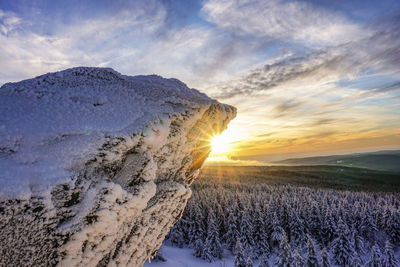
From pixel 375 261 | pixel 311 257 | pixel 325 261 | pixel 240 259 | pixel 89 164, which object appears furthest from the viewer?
pixel 240 259

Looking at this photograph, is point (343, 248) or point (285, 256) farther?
point (343, 248)

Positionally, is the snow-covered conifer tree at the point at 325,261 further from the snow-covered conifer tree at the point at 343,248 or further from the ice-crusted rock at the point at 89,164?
the ice-crusted rock at the point at 89,164

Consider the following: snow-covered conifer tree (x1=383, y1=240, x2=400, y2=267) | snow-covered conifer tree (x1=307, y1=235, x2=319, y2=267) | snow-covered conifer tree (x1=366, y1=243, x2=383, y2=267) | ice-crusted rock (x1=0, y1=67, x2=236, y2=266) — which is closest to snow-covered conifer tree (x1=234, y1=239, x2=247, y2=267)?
snow-covered conifer tree (x1=307, y1=235, x2=319, y2=267)

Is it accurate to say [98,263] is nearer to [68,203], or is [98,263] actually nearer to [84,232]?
[84,232]

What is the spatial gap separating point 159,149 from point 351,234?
1058 inches

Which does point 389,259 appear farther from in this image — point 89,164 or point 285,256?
point 89,164

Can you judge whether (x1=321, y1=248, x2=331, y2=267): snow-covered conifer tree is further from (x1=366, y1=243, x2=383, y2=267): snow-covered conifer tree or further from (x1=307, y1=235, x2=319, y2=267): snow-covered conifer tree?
(x1=366, y1=243, x2=383, y2=267): snow-covered conifer tree

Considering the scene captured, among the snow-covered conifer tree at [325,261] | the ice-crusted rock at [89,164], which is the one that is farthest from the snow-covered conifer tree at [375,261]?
the ice-crusted rock at [89,164]

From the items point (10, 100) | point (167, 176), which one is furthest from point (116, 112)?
point (167, 176)

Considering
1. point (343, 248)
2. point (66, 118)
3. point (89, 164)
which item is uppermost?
point (66, 118)

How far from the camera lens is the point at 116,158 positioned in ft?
8.14

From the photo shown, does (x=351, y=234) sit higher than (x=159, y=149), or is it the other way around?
Result: (x=159, y=149)

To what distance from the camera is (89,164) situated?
2277mm

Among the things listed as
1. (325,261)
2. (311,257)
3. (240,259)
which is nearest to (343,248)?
(325,261)
